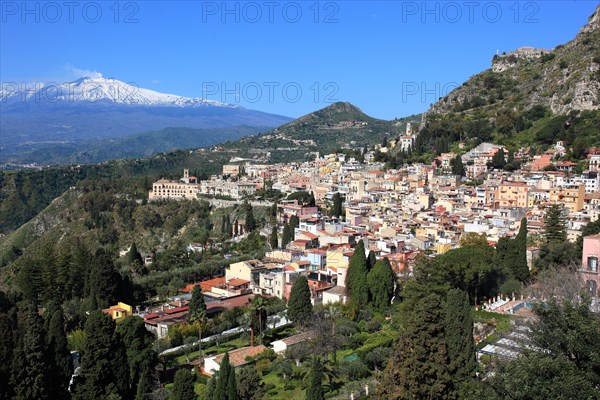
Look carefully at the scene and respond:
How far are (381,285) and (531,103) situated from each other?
142 ft

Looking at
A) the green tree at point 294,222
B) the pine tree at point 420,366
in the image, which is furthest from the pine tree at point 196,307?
the green tree at point 294,222

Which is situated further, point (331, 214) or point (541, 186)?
point (331, 214)

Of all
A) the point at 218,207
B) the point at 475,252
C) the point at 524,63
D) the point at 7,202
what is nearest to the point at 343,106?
the point at 524,63

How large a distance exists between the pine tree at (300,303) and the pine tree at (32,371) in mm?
9159

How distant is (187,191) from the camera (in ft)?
188

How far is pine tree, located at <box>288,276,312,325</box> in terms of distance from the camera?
2055 centimetres

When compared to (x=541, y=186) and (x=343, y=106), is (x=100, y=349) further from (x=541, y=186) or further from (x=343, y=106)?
(x=343, y=106)

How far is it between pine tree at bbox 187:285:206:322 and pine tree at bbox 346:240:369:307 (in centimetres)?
546

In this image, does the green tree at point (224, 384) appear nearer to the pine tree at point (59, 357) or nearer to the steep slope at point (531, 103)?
the pine tree at point (59, 357)

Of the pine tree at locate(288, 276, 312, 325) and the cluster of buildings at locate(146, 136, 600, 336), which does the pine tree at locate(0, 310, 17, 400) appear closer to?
the cluster of buildings at locate(146, 136, 600, 336)

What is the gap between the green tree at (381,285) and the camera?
21344mm

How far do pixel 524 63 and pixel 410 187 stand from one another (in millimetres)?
35029

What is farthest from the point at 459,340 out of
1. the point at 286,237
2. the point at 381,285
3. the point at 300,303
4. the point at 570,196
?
the point at 570,196

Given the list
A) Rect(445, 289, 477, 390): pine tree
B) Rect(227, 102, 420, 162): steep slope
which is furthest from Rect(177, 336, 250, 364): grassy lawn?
Rect(227, 102, 420, 162): steep slope
